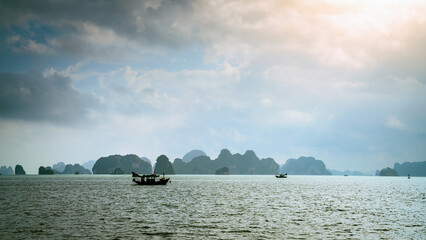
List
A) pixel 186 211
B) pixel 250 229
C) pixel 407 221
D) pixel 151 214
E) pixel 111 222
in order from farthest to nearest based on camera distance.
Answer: pixel 186 211 < pixel 151 214 < pixel 407 221 < pixel 111 222 < pixel 250 229

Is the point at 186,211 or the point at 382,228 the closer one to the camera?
the point at 382,228

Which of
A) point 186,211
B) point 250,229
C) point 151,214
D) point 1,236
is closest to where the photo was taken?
point 1,236

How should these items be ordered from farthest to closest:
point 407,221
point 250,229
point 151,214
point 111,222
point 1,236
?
point 151,214 → point 407,221 → point 111,222 → point 250,229 → point 1,236

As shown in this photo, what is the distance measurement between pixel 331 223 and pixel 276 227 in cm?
917

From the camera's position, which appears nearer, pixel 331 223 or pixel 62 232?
pixel 62 232

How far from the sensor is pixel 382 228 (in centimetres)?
4447

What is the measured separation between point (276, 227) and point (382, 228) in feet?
45.9

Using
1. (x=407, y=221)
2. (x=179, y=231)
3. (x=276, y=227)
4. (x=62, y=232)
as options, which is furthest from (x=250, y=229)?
(x=407, y=221)

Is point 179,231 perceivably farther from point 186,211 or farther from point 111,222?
point 186,211

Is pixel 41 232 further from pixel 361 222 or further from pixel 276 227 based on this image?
pixel 361 222

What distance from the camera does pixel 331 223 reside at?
47.7 metres

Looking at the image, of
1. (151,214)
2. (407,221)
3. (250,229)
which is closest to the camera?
(250,229)

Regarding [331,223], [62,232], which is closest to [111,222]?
[62,232]

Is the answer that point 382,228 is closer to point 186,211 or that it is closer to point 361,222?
point 361,222
